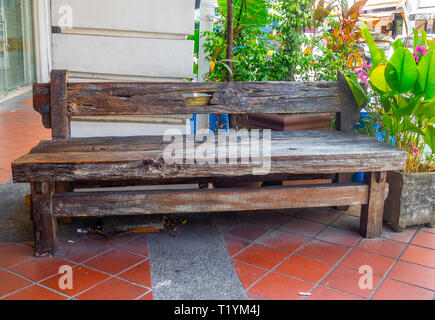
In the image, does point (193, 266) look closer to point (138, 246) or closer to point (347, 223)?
point (138, 246)

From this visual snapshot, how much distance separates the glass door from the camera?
803cm

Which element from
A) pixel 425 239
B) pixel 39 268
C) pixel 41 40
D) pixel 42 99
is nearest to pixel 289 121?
pixel 425 239

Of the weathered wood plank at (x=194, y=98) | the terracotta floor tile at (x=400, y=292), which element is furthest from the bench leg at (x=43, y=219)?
the terracotta floor tile at (x=400, y=292)

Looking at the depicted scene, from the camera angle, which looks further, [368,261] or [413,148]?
[413,148]

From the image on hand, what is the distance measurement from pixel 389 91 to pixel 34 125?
4.74 metres

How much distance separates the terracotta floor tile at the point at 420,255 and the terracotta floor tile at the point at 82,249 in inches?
68.2

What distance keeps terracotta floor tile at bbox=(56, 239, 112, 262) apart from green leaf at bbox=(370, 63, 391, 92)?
188cm

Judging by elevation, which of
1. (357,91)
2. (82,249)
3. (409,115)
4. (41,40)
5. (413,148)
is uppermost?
(41,40)

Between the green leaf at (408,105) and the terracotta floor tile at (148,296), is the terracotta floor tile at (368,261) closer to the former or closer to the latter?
the green leaf at (408,105)

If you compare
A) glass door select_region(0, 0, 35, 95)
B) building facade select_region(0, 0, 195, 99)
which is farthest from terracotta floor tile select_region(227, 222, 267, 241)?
glass door select_region(0, 0, 35, 95)

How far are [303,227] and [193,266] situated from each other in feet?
3.02

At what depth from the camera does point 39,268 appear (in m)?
2.37

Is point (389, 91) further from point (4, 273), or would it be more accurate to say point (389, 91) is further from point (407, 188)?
point (4, 273)

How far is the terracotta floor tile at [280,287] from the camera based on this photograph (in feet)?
7.04
